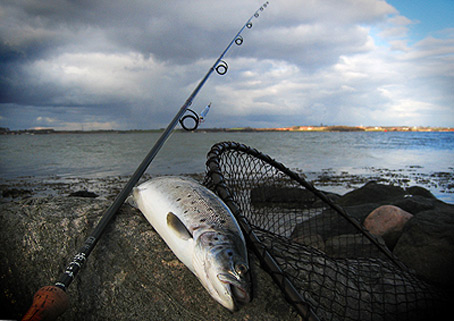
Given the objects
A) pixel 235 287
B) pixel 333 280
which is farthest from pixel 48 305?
pixel 333 280

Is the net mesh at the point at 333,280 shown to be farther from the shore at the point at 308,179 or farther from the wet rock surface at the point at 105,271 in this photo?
the shore at the point at 308,179

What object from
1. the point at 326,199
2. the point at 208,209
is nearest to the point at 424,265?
the point at 326,199

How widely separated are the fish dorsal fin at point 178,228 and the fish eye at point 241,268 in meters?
0.42

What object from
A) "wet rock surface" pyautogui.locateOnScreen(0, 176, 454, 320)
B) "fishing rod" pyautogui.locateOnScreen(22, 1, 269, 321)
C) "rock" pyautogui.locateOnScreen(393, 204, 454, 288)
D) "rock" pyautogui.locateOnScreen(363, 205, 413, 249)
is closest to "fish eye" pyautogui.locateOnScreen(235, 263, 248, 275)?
"wet rock surface" pyautogui.locateOnScreen(0, 176, 454, 320)

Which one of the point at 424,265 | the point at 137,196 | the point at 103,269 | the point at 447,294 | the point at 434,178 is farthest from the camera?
the point at 434,178

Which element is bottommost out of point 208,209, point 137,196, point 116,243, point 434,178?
point 116,243

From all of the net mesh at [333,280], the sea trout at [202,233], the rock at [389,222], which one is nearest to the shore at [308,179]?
the rock at [389,222]

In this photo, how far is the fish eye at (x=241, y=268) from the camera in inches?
56.9

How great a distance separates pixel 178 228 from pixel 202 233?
0.18 metres

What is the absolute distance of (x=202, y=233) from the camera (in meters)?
1.70

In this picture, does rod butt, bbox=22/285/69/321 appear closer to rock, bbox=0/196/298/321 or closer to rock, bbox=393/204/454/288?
rock, bbox=0/196/298/321

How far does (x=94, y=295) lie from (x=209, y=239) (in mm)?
1049

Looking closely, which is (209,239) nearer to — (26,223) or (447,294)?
(26,223)

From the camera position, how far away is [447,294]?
2.73 m
